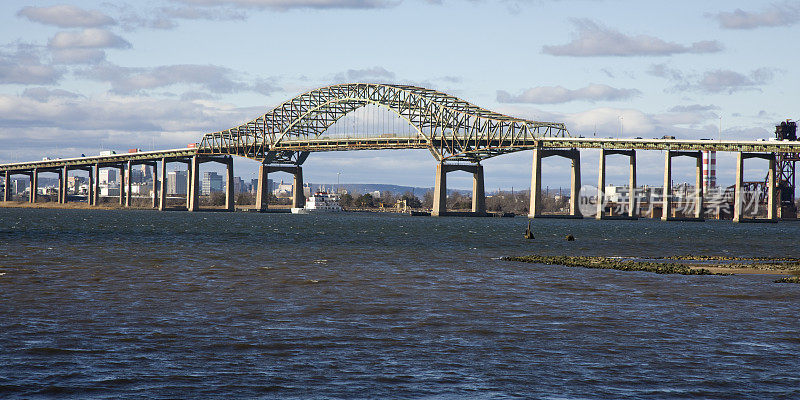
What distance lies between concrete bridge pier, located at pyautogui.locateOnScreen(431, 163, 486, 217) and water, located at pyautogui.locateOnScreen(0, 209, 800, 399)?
5530 inches

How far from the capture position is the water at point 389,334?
15852 mm

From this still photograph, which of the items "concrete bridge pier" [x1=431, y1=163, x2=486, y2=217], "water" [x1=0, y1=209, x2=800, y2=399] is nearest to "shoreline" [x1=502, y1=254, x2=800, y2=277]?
"water" [x1=0, y1=209, x2=800, y2=399]

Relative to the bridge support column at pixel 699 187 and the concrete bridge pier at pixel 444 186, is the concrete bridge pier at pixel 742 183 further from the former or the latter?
the concrete bridge pier at pixel 444 186

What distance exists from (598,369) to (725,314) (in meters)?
10.6

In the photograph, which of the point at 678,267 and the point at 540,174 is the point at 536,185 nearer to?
the point at 540,174

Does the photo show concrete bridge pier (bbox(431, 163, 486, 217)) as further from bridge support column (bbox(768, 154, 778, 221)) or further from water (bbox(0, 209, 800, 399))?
water (bbox(0, 209, 800, 399))

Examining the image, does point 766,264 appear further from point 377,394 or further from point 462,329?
point 377,394

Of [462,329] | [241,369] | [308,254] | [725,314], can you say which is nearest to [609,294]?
[725,314]

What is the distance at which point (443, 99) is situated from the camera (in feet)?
648

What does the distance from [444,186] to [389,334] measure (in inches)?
6454

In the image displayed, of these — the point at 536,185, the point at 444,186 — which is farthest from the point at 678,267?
the point at 444,186

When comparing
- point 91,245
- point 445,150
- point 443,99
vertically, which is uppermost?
point 443,99

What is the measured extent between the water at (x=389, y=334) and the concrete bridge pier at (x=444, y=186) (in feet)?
461

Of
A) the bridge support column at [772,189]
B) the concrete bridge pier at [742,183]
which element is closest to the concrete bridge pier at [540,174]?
the concrete bridge pier at [742,183]
